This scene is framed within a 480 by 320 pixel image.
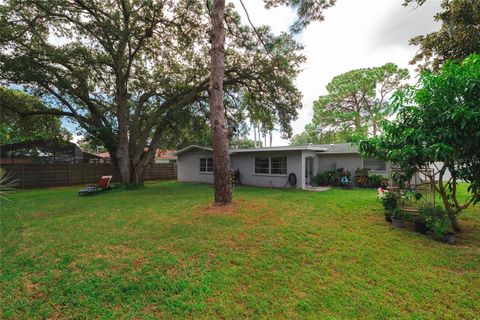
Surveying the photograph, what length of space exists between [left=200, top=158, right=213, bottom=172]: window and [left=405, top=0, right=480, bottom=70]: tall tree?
12185mm

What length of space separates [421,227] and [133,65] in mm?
14811

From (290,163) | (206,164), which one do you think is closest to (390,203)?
(290,163)

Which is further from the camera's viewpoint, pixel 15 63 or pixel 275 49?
pixel 275 49

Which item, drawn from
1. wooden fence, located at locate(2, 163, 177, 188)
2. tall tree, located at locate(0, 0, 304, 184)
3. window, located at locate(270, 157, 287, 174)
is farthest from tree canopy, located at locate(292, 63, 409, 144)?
wooden fence, located at locate(2, 163, 177, 188)

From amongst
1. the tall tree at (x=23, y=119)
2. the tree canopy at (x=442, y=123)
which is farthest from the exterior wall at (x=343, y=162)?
the tall tree at (x=23, y=119)

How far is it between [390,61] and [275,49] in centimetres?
1711

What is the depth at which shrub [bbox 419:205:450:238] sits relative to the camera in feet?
14.2

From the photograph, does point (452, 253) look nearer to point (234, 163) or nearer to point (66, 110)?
point (234, 163)

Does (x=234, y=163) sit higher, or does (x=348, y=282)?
(x=234, y=163)

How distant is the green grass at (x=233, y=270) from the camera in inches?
94.6

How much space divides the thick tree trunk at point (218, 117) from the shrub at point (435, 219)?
4601 mm

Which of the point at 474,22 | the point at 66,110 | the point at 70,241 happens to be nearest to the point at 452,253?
the point at 70,241

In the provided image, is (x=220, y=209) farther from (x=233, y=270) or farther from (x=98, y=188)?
(x=98, y=188)

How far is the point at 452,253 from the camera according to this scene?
3.81 metres
